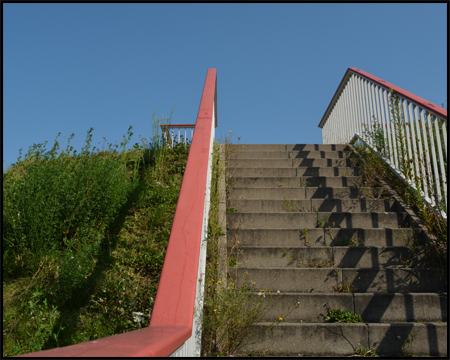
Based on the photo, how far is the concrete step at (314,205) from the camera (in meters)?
3.98

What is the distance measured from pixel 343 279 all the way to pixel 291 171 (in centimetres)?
217

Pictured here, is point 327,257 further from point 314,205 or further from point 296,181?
point 296,181

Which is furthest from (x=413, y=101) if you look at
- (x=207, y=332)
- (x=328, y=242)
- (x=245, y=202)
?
(x=207, y=332)

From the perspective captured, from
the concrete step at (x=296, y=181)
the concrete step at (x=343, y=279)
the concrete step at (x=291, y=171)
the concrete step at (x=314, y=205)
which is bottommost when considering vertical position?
the concrete step at (x=343, y=279)

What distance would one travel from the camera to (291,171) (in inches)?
192

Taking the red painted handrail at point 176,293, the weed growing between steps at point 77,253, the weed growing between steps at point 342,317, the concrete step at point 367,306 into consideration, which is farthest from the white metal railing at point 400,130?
the weed growing between steps at point 77,253

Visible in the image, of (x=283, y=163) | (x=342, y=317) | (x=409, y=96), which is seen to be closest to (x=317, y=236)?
(x=342, y=317)

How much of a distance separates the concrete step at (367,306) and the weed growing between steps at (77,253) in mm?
1148

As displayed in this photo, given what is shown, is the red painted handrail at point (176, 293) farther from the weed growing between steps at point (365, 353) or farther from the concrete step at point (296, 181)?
the concrete step at point (296, 181)

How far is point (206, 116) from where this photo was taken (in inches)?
129

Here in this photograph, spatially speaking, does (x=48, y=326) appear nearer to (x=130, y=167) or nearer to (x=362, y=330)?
(x=362, y=330)

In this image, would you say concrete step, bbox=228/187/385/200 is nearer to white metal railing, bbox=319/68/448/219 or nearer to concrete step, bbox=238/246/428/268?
white metal railing, bbox=319/68/448/219

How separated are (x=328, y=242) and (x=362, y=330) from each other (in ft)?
3.63

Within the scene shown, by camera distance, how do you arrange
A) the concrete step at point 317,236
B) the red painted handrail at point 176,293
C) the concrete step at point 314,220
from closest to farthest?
the red painted handrail at point 176,293 < the concrete step at point 317,236 < the concrete step at point 314,220
